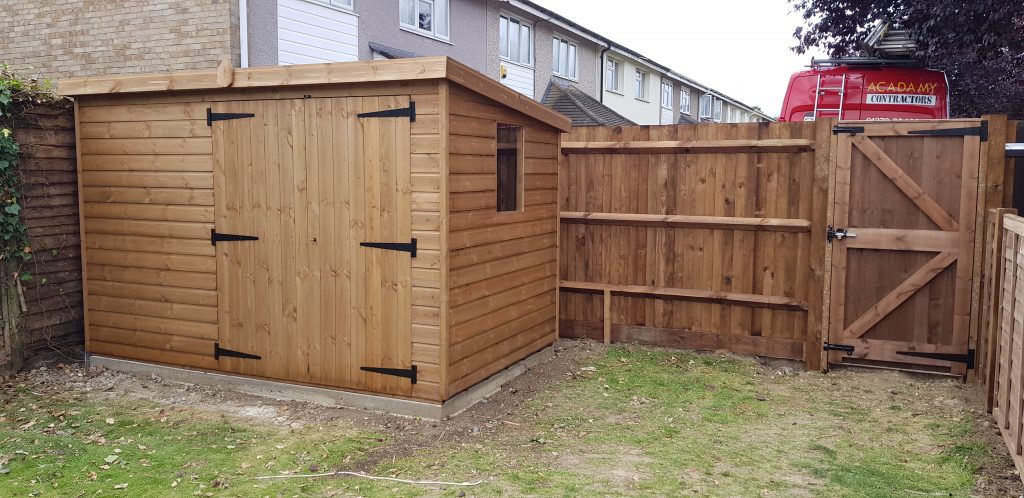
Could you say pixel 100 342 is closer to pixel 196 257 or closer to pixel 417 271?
pixel 196 257

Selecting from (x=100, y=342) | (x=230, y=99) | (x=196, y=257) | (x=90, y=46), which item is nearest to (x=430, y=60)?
(x=230, y=99)

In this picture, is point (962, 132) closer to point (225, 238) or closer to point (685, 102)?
point (225, 238)

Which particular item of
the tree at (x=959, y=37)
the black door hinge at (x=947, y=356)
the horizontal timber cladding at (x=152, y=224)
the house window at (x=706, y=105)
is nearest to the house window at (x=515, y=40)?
the tree at (x=959, y=37)

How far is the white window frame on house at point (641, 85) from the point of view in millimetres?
30016

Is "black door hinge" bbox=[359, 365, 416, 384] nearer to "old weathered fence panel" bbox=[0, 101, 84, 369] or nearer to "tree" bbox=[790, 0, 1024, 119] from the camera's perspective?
"old weathered fence panel" bbox=[0, 101, 84, 369]

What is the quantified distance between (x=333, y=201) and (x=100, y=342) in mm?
2831

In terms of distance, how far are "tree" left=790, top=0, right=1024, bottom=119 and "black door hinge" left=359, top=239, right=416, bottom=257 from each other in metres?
9.88

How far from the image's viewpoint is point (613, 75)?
28.0 metres

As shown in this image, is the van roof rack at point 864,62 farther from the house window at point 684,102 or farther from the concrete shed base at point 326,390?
the house window at point 684,102

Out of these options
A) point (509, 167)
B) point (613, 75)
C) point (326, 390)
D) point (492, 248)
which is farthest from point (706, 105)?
point (326, 390)

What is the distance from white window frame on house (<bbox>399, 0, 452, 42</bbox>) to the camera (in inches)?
622

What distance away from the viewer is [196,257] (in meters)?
6.46

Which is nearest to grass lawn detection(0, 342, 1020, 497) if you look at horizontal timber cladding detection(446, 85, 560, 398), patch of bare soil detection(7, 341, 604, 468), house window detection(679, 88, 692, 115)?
patch of bare soil detection(7, 341, 604, 468)

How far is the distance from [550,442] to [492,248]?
5.75 ft
